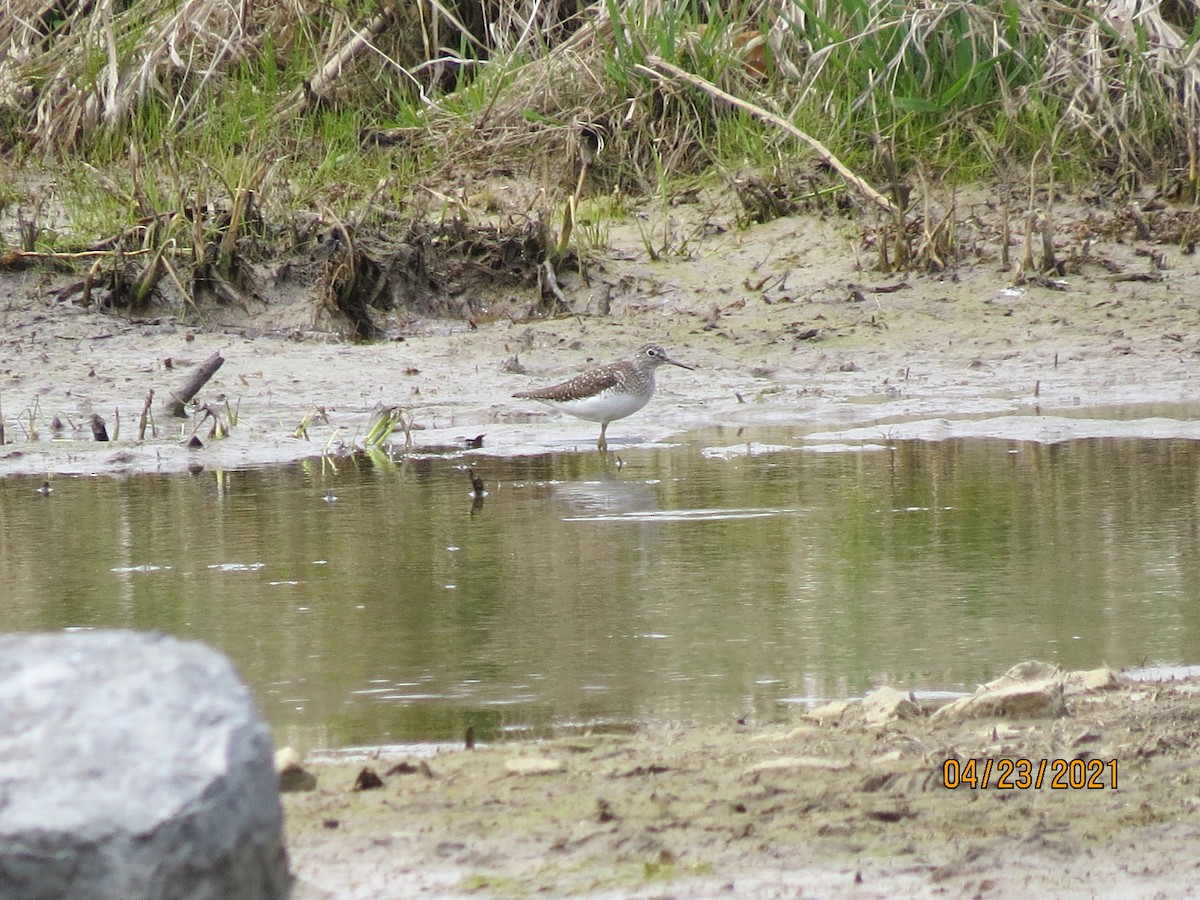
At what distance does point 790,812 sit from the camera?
3.28m

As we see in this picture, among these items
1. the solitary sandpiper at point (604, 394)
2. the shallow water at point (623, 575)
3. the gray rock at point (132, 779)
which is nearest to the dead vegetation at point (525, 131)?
the solitary sandpiper at point (604, 394)

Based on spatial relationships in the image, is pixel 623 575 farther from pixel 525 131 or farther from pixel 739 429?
pixel 525 131

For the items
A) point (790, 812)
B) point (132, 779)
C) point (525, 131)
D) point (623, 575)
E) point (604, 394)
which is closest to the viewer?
point (132, 779)

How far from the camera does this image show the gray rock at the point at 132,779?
2.28 m

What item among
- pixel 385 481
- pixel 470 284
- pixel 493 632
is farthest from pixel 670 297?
pixel 493 632

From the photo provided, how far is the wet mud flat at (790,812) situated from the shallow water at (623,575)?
388mm

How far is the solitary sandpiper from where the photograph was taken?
8531 mm

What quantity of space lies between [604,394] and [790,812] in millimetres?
5333

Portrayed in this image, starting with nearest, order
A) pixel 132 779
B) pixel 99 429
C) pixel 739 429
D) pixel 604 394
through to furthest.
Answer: pixel 132 779 < pixel 99 429 < pixel 604 394 < pixel 739 429

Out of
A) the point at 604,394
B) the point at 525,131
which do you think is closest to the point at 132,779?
the point at 604,394

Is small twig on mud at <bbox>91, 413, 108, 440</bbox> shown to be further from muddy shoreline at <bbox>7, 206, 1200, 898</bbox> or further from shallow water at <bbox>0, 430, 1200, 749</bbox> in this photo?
shallow water at <bbox>0, 430, 1200, 749</bbox>

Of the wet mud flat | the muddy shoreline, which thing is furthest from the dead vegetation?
the wet mud flat

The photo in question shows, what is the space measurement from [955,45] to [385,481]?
18.9ft

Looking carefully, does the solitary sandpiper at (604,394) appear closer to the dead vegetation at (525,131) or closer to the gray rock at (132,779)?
the dead vegetation at (525,131)
